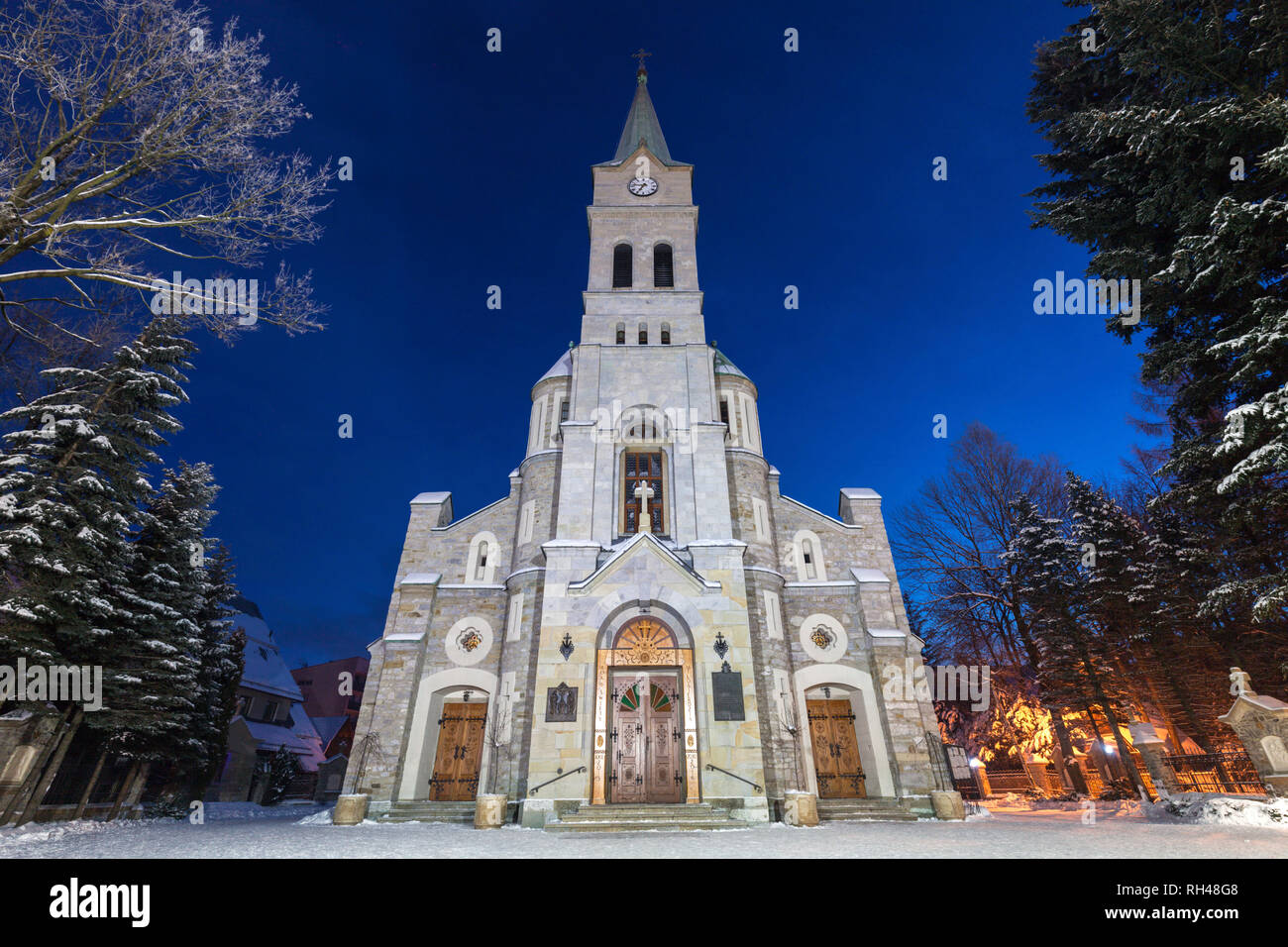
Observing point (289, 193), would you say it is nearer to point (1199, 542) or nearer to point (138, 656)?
point (138, 656)

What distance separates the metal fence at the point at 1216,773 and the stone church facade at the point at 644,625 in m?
6.15

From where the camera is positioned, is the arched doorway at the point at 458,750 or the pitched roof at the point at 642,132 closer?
the arched doorway at the point at 458,750

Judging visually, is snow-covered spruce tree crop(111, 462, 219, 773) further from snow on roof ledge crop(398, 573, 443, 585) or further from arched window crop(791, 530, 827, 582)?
arched window crop(791, 530, 827, 582)

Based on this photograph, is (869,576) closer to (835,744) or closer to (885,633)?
(885,633)

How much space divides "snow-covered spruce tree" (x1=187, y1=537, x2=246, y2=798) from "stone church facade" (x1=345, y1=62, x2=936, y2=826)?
8602 millimetres

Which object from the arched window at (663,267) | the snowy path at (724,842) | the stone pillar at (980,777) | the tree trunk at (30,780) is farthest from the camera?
the arched window at (663,267)

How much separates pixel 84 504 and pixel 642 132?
25.0 metres

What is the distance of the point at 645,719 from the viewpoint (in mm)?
15047

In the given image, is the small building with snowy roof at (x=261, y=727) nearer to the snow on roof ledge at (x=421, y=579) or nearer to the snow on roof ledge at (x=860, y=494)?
the snow on roof ledge at (x=421, y=579)

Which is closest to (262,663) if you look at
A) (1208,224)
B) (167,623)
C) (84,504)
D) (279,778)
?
(279,778)

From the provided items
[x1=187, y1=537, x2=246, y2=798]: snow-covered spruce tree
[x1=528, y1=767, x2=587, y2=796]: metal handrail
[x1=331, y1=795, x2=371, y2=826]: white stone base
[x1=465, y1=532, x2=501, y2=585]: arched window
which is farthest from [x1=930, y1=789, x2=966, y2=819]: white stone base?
[x1=187, y1=537, x2=246, y2=798]: snow-covered spruce tree

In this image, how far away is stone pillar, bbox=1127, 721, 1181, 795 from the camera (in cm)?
1519

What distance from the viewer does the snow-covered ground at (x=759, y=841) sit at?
799 centimetres

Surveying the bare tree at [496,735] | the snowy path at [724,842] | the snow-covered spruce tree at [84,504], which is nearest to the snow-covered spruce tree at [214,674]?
the snow-covered spruce tree at [84,504]
